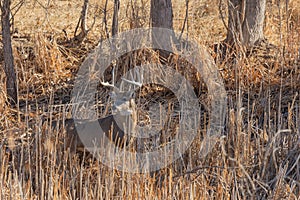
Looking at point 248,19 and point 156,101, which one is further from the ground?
point 248,19

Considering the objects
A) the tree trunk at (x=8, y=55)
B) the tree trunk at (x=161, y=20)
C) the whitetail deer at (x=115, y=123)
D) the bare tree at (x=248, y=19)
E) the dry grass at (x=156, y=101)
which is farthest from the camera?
the bare tree at (x=248, y=19)

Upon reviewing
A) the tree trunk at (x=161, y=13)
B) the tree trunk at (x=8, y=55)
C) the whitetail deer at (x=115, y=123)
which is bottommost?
the whitetail deer at (x=115, y=123)

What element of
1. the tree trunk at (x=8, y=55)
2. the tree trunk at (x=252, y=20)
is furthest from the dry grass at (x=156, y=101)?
the tree trunk at (x=252, y=20)

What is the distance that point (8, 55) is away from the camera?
6004 millimetres

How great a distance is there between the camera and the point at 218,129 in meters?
5.09

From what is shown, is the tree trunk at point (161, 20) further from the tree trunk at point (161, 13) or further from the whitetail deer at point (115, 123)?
the whitetail deer at point (115, 123)

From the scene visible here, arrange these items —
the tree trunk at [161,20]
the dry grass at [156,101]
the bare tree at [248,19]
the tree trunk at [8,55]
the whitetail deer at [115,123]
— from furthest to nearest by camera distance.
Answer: the bare tree at [248,19] → the tree trunk at [161,20] → the tree trunk at [8,55] → the whitetail deer at [115,123] → the dry grass at [156,101]

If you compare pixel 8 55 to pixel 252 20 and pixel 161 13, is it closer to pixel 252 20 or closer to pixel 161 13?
pixel 161 13

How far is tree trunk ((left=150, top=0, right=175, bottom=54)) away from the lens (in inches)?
261

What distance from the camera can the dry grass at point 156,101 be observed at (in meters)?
3.91

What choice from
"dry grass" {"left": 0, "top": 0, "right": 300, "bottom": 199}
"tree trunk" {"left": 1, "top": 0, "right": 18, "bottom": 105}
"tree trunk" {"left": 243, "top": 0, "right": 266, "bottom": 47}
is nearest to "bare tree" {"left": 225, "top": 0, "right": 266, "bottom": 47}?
"tree trunk" {"left": 243, "top": 0, "right": 266, "bottom": 47}

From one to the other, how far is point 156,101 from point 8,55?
1536 mm

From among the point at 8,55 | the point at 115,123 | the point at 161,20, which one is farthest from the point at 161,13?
the point at 115,123

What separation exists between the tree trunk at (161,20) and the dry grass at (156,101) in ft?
0.74
